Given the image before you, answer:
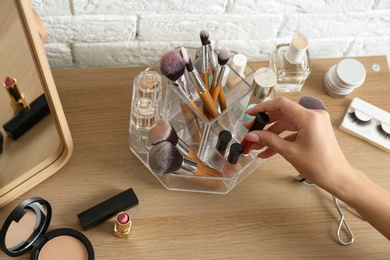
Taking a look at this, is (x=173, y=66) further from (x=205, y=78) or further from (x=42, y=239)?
(x=42, y=239)

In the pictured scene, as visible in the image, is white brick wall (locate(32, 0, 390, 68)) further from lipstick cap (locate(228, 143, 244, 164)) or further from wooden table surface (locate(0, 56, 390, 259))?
lipstick cap (locate(228, 143, 244, 164))

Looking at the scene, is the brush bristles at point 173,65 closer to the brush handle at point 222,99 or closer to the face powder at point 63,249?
the brush handle at point 222,99

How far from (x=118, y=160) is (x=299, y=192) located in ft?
0.93

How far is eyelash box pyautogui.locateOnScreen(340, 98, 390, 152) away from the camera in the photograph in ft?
2.65

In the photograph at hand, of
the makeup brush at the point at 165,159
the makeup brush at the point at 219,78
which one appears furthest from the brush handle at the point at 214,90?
the makeup brush at the point at 165,159

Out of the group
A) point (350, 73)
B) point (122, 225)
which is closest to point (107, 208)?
point (122, 225)

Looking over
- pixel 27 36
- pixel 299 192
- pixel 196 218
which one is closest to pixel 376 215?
pixel 299 192

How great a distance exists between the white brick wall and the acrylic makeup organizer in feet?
0.34

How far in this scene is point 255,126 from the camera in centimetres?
69

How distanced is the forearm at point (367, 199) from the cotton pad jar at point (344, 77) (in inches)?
8.2

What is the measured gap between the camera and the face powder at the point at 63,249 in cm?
66

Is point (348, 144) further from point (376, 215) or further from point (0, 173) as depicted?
point (0, 173)

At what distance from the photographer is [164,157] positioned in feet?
2.09

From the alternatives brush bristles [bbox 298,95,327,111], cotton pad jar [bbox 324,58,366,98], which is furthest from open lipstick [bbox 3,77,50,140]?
cotton pad jar [bbox 324,58,366,98]
